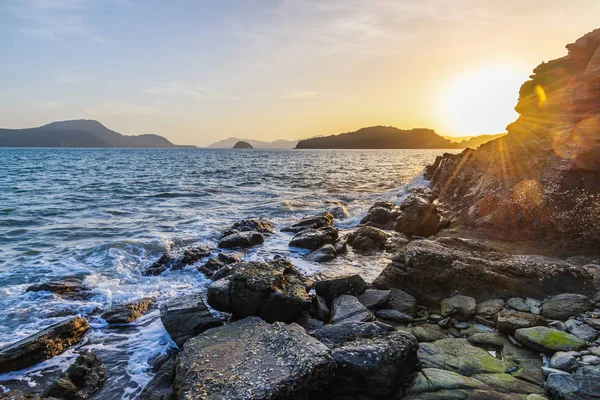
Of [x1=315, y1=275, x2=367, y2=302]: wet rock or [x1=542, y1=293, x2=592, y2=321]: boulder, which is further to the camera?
[x1=315, y1=275, x2=367, y2=302]: wet rock

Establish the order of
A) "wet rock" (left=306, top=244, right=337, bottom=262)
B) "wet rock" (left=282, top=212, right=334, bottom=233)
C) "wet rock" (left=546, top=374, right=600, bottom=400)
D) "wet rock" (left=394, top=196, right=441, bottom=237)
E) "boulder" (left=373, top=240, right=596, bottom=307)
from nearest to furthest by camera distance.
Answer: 1. "wet rock" (left=546, top=374, right=600, bottom=400)
2. "boulder" (left=373, top=240, right=596, bottom=307)
3. "wet rock" (left=306, top=244, right=337, bottom=262)
4. "wet rock" (left=394, top=196, right=441, bottom=237)
5. "wet rock" (left=282, top=212, right=334, bottom=233)

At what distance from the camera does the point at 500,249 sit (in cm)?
1152

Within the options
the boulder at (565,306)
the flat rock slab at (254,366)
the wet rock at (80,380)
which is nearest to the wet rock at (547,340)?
the boulder at (565,306)

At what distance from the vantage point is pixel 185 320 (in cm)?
749

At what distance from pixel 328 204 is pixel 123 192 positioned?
1814 cm

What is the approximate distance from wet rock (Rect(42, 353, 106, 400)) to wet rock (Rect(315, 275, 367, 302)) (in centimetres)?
517

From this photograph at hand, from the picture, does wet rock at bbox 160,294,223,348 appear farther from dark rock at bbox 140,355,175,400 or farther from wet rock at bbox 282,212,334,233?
wet rock at bbox 282,212,334,233

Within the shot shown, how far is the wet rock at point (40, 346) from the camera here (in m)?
6.55

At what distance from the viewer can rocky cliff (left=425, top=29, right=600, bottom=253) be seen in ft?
38.4

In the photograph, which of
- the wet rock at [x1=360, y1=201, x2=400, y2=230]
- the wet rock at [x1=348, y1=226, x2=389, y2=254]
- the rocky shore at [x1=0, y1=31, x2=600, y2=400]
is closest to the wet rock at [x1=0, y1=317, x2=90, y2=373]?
the rocky shore at [x1=0, y1=31, x2=600, y2=400]

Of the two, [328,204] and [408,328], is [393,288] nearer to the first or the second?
[408,328]

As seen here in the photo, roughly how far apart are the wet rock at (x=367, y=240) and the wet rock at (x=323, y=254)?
1.32m

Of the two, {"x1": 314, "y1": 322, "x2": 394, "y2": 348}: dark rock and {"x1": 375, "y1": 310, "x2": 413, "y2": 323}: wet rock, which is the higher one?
{"x1": 314, "y1": 322, "x2": 394, "y2": 348}: dark rock

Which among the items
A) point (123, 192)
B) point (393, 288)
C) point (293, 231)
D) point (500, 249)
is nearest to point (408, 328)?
point (393, 288)
